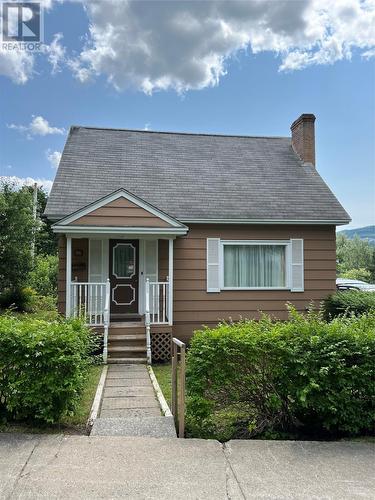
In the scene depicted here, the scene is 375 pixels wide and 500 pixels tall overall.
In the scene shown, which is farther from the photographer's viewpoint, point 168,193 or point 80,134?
point 80,134

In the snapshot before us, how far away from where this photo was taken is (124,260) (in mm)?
10383

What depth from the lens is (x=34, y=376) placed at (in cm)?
431

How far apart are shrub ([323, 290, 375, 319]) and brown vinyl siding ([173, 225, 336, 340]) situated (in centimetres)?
34

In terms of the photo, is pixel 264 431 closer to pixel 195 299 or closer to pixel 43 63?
pixel 195 299

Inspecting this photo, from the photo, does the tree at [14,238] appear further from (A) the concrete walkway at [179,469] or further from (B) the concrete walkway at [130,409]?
(A) the concrete walkway at [179,469]

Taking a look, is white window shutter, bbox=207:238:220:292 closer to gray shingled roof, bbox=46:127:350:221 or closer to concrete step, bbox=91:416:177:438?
gray shingled roof, bbox=46:127:350:221

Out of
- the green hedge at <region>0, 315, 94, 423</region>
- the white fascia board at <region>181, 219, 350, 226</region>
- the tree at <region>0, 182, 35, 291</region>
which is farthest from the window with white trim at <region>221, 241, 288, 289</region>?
the tree at <region>0, 182, 35, 291</region>

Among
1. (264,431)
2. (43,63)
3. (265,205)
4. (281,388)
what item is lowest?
(264,431)

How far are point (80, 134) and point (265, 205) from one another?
6.63 m

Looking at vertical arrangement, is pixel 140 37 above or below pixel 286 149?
above

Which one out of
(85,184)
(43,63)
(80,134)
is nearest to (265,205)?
(85,184)

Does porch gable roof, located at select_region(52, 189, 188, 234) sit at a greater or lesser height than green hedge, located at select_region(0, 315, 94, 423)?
greater

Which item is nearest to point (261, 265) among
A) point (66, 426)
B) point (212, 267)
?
point (212, 267)

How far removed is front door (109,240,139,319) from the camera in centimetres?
1028
